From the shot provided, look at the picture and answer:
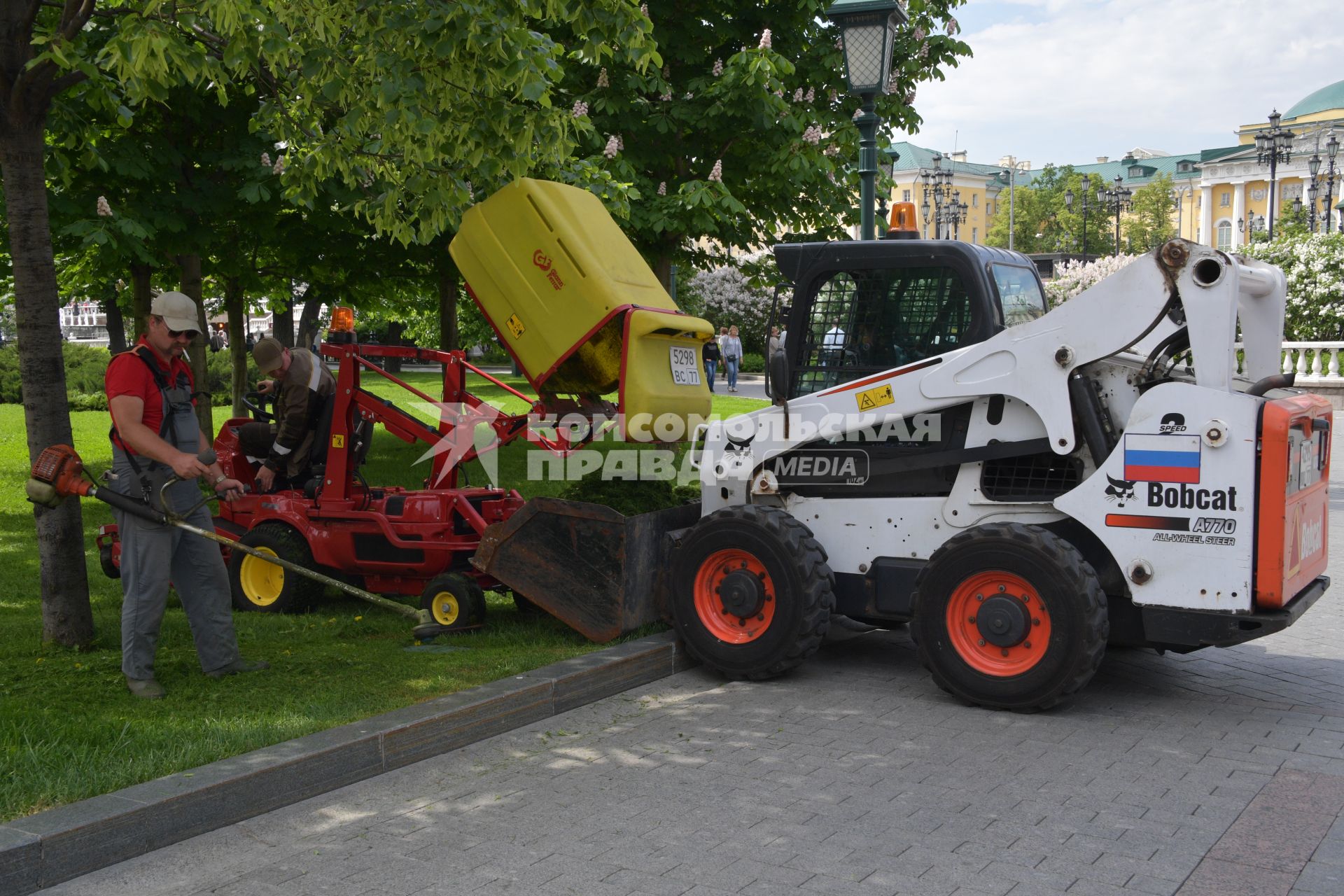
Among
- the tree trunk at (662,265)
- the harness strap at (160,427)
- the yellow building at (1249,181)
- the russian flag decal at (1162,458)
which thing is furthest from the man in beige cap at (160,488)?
the yellow building at (1249,181)

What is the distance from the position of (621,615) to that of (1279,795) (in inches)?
135

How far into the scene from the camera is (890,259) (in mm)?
7168

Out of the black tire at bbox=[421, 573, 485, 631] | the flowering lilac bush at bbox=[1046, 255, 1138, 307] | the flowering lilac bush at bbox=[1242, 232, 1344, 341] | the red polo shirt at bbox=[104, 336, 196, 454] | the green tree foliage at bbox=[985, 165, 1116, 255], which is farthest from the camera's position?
the green tree foliage at bbox=[985, 165, 1116, 255]

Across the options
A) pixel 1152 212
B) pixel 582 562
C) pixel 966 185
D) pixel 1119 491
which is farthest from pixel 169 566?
pixel 966 185

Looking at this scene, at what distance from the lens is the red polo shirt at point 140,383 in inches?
241

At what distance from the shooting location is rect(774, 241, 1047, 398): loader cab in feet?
22.8

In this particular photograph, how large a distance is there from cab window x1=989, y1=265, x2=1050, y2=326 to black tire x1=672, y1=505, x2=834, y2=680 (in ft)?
5.54

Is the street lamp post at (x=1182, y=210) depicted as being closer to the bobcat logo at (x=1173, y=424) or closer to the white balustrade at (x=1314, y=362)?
the white balustrade at (x=1314, y=362)

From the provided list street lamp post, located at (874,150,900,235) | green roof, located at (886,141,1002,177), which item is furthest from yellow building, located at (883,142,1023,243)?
street lamp post, located at (874,150,900,235)

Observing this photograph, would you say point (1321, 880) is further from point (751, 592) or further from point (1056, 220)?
point (1056, 220)

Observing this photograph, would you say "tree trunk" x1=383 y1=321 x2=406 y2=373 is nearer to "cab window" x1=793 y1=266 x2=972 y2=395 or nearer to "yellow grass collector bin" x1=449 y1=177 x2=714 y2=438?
"yellow grass collector bin" x1=449 y1=177 x2=714 y2=438

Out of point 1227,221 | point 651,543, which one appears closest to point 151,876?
point 651,543

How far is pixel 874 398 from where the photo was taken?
6.90 m

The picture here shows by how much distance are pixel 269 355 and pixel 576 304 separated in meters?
2.41
